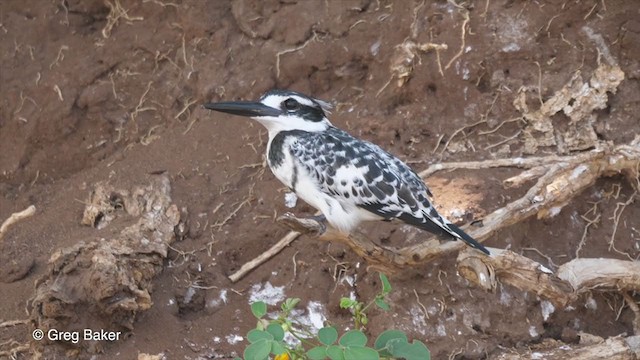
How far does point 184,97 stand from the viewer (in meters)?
5.82

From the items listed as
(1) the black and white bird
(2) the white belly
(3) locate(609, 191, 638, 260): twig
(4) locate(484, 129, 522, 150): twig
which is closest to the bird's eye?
(1) the black and white bird

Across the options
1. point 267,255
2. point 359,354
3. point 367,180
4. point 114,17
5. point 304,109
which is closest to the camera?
point 359,354

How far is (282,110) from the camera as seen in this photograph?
14.1ft

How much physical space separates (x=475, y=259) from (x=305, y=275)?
→ 3.82 feet

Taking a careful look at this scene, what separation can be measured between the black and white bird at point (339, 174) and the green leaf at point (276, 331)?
3.23 ft

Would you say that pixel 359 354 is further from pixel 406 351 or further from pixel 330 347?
pixel 406 351

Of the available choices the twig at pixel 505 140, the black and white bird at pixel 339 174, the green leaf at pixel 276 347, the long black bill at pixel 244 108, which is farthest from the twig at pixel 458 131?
the green leaf at pixel 276 347

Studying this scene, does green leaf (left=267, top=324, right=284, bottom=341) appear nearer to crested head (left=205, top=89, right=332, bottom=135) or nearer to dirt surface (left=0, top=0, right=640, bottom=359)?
dirt surface (left=0, top=0, right=640, bottom=359)

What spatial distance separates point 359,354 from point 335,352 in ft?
0.29

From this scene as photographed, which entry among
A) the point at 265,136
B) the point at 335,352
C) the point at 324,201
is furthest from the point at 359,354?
the point at 265,136

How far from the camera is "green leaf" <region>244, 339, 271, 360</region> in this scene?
2.98 m

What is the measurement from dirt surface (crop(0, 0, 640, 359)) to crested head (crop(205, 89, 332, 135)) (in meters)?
0.69

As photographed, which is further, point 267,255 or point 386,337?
point 267,255

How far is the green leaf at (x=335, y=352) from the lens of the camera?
2953 millimetres
